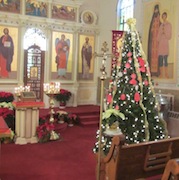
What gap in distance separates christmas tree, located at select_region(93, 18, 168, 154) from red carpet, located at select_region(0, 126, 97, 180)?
0.61 meters

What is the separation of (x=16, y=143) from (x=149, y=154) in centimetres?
430

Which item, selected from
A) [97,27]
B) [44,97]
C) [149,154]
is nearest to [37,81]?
[44,97]

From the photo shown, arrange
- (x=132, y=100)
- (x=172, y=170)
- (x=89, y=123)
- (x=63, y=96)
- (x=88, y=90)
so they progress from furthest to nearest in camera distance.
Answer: (x=88, y=90) < (x=63, y=96) < (x=89, y=123) < (x=132, y=100) < (x=172, y=170)

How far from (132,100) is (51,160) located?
225 centimetres

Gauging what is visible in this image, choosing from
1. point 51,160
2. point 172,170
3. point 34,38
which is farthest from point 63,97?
point 172,170

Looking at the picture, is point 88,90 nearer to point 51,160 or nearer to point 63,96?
point 63,96

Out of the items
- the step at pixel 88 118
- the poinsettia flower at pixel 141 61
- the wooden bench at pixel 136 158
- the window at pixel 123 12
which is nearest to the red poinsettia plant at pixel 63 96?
the step at pixel 88 118

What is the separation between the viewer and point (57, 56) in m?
11.6

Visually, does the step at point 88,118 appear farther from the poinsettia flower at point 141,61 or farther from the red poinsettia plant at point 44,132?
the poinsettia flower at point 141,61

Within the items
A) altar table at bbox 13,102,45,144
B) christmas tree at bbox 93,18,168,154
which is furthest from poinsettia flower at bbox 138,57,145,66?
altar table at bbox 13,102,45,144

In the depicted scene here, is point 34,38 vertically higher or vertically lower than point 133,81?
higher

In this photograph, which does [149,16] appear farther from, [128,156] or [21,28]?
[128,156]

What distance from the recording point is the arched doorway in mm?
11111

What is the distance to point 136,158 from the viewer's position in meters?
3.60
